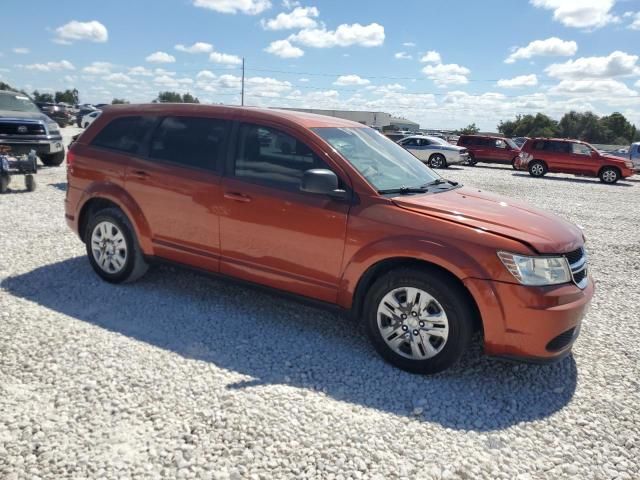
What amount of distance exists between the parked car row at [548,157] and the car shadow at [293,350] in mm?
15851

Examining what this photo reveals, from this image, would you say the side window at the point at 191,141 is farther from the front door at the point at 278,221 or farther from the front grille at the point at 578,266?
the front grille at the point at 578,266

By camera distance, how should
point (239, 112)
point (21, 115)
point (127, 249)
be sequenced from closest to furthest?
point (239, 112), point (127, 249), point (21, 115)

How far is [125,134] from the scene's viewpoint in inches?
189

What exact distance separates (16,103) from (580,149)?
67.1 feet

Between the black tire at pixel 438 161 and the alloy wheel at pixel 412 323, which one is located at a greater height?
the black tire at pixel 438 161

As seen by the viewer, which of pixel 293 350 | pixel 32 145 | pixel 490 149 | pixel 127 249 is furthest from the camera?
pixel 490 149

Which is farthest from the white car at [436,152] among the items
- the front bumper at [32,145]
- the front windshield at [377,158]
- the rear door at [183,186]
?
the rear door at [183,186]

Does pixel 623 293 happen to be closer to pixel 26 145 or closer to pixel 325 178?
pixel 325 178

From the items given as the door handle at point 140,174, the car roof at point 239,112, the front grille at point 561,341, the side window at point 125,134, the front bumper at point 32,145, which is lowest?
the front grille at point 561,341

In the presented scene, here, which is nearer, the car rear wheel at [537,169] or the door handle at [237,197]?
the door handle at [237,197]

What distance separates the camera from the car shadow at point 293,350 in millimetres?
3219

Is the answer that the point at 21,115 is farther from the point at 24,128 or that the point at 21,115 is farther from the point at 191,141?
the point at 191,141

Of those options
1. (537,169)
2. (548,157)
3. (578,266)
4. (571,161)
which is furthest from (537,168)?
(578,266)

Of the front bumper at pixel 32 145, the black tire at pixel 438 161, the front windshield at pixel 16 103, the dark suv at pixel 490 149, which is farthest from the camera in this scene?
the dark suv at pixel 490 149
